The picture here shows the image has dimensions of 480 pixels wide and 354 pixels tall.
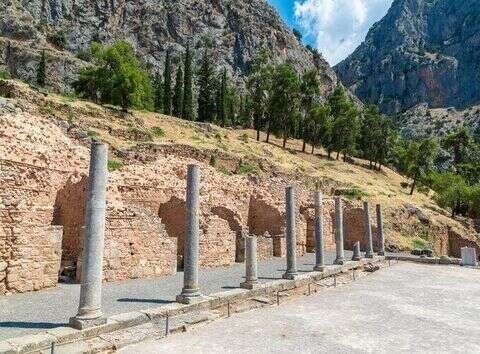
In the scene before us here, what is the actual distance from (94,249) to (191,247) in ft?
13.4

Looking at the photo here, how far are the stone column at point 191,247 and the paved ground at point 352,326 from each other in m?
1.57

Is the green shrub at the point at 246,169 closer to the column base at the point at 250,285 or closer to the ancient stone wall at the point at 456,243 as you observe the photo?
the ancient stone wall at the point at 456,243

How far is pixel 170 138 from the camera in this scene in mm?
48875

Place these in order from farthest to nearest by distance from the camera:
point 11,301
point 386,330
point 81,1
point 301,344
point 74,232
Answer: point 81,1 → point 74,232 → point 11,301 → point 386,330 → point 301,344

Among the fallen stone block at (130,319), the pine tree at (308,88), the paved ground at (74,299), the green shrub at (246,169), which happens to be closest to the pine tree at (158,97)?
the pine tree at (308,88)

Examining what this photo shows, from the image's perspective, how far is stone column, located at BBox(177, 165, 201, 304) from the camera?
14227 millimetres

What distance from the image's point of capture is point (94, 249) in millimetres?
11695

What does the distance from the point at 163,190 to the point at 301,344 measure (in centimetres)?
1546

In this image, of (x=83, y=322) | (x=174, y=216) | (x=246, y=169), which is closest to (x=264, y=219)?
(x=174, y=216)

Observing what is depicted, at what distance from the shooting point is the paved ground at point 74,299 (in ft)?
35.9

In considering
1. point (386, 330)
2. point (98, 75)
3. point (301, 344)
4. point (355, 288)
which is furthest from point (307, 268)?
point (98, 75)

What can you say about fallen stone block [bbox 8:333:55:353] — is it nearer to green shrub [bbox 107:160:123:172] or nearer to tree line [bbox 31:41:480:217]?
green shrub [bbox 107:160:123:172]

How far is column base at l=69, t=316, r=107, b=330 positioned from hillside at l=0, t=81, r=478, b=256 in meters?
12.1

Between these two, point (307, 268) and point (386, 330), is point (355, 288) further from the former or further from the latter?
point (386, 330)
